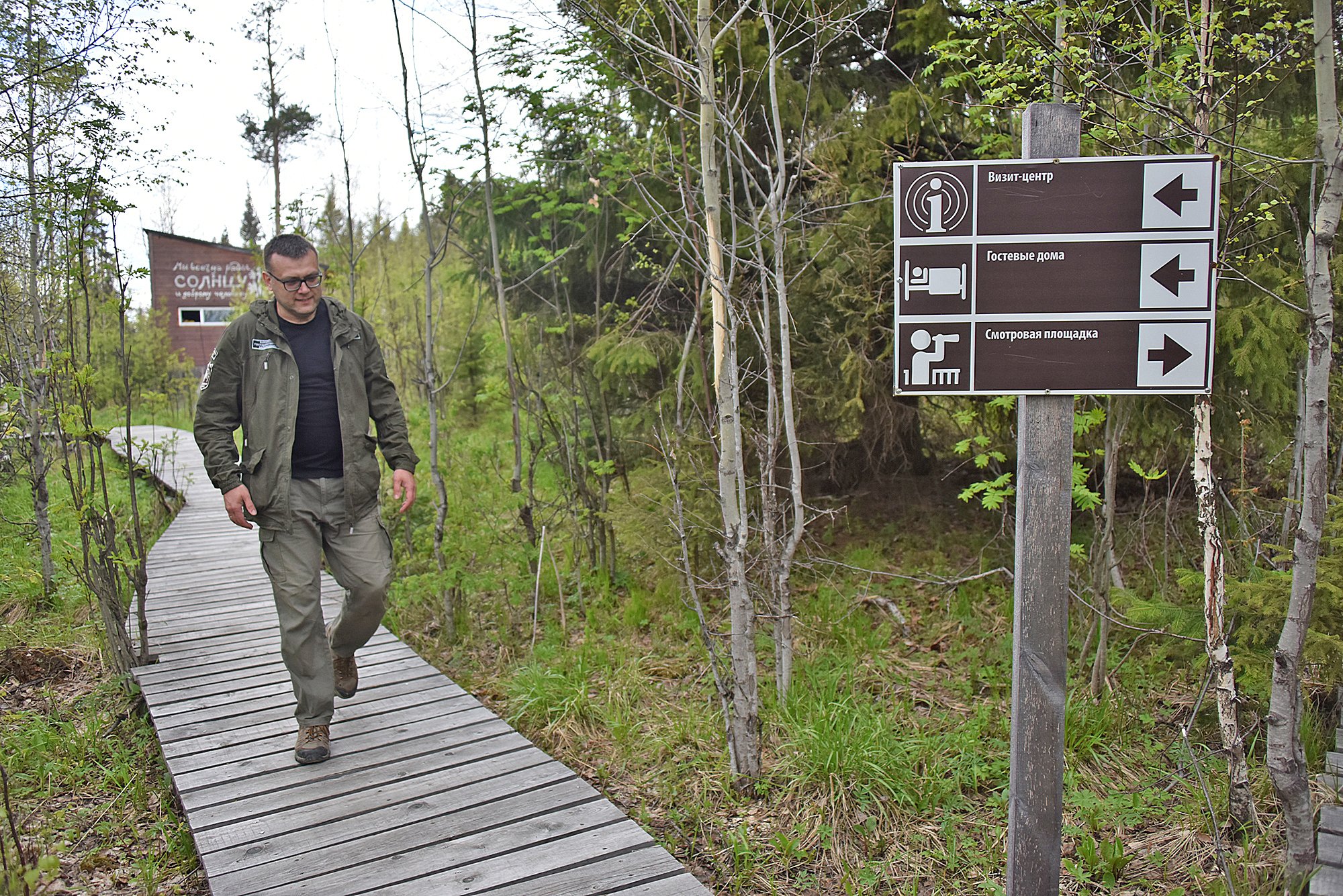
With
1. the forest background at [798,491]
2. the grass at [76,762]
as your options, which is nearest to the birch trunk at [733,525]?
the forest background at [798,491]

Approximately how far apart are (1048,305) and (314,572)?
3118mm

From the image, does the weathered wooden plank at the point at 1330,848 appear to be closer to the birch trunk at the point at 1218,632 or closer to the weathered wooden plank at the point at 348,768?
the birch trunk at the point at 1218,632

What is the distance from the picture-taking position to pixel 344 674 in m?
4.49

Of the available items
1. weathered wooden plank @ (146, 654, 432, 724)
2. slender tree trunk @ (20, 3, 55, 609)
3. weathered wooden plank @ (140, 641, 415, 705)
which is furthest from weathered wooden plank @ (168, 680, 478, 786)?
slender tree trunk @ (20, 3, 55, 609)

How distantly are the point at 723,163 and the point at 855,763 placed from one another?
4261 millimetres

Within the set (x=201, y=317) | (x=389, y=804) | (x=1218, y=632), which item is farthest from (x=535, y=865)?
(x=201, y=317)

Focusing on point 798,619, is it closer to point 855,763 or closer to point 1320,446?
point 855,763

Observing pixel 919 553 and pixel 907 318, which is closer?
pixel 907 318

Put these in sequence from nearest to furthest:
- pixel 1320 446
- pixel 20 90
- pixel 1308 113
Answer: pixel 1320 446 → pixel 1308 113 → pixel 20 90

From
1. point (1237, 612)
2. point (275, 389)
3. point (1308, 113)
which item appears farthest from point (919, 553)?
point (275, 389)

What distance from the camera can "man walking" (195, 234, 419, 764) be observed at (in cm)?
386

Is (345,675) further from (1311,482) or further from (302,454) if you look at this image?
(1311,482)

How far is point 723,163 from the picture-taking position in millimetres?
6473

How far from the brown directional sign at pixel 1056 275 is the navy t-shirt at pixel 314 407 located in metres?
2.62
